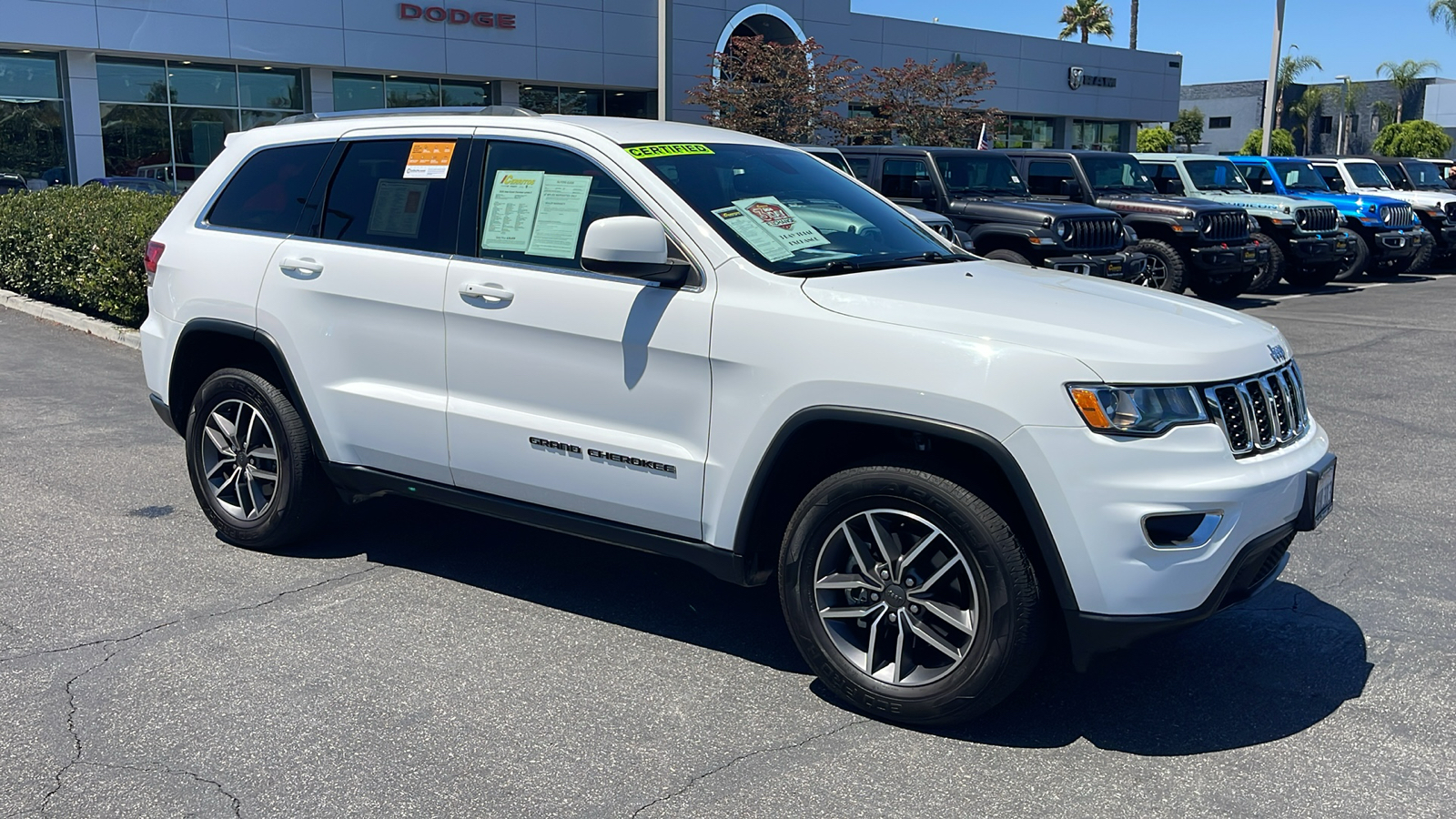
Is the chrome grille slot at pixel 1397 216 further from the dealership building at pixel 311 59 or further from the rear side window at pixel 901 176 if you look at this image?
the dealership building at pixel 311 59

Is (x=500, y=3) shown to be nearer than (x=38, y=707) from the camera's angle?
No

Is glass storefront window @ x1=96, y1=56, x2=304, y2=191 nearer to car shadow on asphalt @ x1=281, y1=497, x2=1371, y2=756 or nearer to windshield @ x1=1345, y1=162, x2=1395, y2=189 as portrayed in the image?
windshield @ x1=1345, y1=162, x2=1395, y2=189

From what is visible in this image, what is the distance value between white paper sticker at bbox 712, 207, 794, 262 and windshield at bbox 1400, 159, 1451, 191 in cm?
2333

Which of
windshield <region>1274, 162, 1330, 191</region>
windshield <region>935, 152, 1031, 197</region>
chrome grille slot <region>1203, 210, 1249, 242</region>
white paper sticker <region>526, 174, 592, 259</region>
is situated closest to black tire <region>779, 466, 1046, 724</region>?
white paper sticker <region>526, 174, 592, 259</region>

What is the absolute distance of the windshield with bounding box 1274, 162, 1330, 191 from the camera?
1981 cm

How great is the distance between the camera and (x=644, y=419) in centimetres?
420

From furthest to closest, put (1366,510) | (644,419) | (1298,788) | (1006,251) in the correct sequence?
(1006,251), (1366,510), (644,419), (1298,788)

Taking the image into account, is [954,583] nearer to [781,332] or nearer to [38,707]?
[781,332]

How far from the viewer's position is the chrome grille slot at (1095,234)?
42.9ft

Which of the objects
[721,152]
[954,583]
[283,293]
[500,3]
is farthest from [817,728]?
[500,3]

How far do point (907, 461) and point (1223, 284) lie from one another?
14004 millimetres

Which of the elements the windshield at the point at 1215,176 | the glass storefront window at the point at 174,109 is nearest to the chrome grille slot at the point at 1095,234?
the windshield at the point at 1215,176

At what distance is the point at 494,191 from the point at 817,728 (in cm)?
230

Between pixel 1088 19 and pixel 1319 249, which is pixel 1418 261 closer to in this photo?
pixel 1319 249
